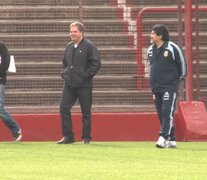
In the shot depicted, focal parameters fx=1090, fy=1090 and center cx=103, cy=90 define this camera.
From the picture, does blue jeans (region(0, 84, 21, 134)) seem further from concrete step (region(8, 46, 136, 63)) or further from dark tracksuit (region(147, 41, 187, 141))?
dark tracksuit (region(147, 41, 187, 141))

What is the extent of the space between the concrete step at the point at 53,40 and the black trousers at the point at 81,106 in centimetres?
238

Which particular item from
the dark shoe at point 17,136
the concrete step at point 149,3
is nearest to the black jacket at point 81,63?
the dark shoe at point 17,136

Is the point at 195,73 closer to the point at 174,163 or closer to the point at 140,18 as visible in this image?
the point at 140,18

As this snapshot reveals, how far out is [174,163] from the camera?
41.3 feet

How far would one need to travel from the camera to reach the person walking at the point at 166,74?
15211mm

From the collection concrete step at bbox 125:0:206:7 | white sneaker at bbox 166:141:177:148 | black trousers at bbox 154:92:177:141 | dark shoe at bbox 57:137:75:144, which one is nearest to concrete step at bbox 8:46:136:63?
concrete step at bbox 125:0:206:7

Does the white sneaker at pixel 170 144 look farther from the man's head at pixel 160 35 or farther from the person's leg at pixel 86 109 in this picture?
the person's leg at pixel 86 109

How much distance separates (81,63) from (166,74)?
1.64m

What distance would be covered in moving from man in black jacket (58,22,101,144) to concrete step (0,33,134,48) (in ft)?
7.46

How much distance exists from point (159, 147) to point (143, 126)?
2.61 m

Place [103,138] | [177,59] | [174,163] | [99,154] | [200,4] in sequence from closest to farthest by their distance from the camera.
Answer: [174,163]
[99,154]
[177,59]
[103,138]
[200,4]

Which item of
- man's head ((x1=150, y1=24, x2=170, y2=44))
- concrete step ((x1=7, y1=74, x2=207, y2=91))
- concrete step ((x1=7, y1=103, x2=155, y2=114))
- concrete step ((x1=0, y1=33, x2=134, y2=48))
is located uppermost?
man's head ((x1=150, y1=24, x2=170, y2=44))

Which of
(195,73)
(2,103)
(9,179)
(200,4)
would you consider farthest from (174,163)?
(200,4)

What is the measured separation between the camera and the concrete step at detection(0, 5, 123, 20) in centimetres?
1880
